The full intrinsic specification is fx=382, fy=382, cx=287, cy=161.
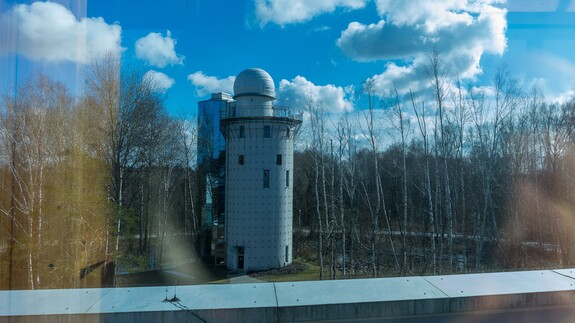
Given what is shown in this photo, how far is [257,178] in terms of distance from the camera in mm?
16656

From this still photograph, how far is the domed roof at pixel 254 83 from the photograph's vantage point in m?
16.6

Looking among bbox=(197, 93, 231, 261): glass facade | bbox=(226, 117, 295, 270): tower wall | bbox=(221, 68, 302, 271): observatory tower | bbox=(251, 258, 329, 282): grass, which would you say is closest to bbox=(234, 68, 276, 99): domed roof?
bbox=(221, 68, 302, 271): observatory tower

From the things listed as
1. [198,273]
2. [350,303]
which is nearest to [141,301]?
[350,303]

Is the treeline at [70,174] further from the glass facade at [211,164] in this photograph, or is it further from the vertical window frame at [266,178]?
the glass facade at [211,164]

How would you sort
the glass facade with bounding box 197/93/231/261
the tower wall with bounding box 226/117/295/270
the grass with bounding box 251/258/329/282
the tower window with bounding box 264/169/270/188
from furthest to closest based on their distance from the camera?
the glass facade with bounding box 197/93/231/261, the tower window with bounding box 264/169/270/188, the tower wall with bounding box 226/117/295/270, the grass with bounding box 251/258/329/282

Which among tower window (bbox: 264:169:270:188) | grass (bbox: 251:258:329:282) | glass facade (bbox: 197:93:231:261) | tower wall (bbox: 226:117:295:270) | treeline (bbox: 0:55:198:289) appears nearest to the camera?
treeline (bbox: 0:55:198:289)

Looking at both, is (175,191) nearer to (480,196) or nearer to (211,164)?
(211,164)

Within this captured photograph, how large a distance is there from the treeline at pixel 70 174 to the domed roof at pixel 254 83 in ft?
17.6

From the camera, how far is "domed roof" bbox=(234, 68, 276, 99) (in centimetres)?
1661

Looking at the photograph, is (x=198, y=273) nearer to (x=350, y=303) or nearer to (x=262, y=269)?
(x=262, y=269)

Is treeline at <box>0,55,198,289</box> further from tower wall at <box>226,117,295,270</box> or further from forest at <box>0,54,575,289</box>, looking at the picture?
tower wall at <box>226,117,295,270</box>

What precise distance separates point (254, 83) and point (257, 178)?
4.13 meters

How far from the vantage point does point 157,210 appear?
17.2 m

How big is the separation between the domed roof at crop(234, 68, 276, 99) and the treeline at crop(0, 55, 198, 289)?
17.6ft
